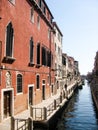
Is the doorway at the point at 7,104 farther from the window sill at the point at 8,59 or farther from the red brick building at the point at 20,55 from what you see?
the window sill at the point at 8,59

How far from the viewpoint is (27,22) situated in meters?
22.8

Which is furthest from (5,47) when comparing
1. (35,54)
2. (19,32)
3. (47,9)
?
(47,9)

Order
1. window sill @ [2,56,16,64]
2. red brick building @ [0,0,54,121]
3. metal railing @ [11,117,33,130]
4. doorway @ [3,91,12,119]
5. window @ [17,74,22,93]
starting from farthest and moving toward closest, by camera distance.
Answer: window @ [17,74,22,93], doorway @ [3,91,12,119], red brick building @ [0,0,54,121], window sill @ [2,56,16,64], metal railing @ [11,117,33,130]

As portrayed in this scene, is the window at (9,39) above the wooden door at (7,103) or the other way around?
above

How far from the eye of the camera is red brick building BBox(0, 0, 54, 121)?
55.9 feet

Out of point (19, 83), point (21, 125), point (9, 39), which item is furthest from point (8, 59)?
point (21, 125)

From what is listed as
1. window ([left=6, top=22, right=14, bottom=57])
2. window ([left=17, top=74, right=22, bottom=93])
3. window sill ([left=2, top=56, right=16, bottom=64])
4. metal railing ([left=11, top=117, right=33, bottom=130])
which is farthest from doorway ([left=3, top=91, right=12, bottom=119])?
metal railing ([left=11, top=117, right=33, bottom=130])

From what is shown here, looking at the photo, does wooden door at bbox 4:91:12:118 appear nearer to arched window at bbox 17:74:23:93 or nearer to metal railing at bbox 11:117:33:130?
arched window at bbox 17:74:23:93

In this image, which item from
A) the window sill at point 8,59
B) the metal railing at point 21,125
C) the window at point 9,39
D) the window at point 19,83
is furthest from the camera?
the window at point 19,83

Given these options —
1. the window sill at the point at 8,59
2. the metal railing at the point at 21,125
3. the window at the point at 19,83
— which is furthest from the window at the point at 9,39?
the metal railing at the point at 21,125

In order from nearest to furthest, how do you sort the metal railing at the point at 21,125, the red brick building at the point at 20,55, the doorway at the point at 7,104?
the metal railing at the point at 21,125
the red brick building at the point at 20,55
the doorway at the point at 7,104

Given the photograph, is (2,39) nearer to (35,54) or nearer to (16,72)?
(16,72)

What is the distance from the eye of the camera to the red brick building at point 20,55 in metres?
17.0

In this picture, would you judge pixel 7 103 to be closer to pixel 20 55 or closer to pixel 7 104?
pixel 7 104
